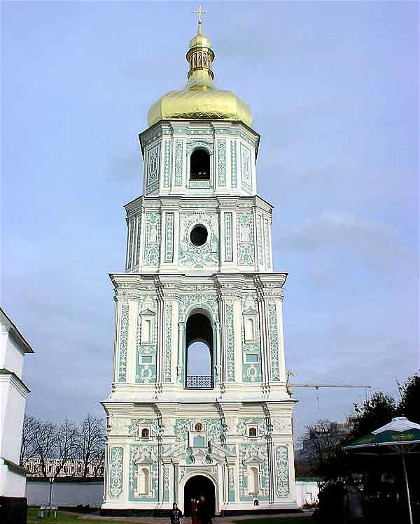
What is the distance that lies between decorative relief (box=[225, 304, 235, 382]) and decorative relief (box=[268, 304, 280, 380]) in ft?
4.81

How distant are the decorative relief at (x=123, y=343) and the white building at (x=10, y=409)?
3420mm

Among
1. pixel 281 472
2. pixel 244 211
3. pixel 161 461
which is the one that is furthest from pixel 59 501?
pixel 244 211

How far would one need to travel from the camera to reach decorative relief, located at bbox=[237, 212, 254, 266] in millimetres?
24888

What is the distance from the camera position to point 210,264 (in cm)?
2470

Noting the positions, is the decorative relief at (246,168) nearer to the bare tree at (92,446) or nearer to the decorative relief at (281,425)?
the decorative relief at (281,425)

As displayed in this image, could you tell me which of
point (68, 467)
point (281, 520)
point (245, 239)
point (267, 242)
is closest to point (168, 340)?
point (245, 239)

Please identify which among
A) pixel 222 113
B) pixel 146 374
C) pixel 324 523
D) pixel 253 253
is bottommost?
pixel 324 523

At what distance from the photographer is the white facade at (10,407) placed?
18.6 metres

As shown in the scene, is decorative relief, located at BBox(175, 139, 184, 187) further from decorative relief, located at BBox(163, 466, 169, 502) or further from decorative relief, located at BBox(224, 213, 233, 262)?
decorative relief, located at BBox(163, 466, 169, 502)

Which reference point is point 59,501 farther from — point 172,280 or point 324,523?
point 324,523

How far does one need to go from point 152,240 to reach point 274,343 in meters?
6.47

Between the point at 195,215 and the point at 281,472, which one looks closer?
the point at 281,472

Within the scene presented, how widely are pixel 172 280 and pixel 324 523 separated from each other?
35.6 ft

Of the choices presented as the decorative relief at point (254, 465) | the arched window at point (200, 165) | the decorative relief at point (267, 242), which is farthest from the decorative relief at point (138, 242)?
the decorative relief at point (254, 465)
